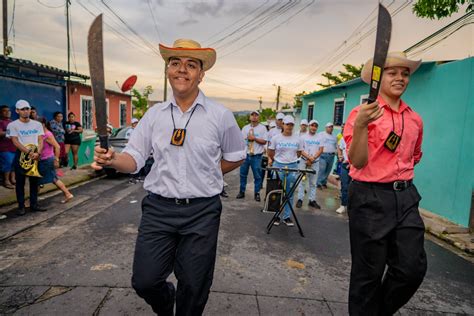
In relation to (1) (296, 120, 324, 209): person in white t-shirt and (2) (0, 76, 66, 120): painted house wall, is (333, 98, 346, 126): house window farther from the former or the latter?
(2) (0, 76, 66, 120): painted house wall

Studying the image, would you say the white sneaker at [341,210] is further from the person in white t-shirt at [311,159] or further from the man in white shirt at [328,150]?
the man in white shirt at [328,150]

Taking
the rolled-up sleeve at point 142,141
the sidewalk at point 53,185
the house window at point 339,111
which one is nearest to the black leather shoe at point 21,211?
the sidewalk at point 53,185

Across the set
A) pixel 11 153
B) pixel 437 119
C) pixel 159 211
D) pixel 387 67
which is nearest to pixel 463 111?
pixel 437 119

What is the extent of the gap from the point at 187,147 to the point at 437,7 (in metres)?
5.50

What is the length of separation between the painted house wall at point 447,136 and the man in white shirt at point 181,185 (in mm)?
5753

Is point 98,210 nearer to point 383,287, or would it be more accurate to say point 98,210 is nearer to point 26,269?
point 26,269

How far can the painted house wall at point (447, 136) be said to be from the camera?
627cm

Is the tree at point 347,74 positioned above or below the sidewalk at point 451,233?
above

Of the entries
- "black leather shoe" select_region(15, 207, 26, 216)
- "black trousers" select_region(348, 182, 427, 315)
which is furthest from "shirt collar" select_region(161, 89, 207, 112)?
"black leather shoe" select_region(15, 207, 26, 216)

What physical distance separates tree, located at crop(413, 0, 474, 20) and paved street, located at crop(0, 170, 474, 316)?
388 cm

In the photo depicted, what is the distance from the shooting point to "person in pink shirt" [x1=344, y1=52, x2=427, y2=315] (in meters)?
2.33

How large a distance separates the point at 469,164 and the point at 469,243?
1629 millimetres

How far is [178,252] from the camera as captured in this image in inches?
93.2

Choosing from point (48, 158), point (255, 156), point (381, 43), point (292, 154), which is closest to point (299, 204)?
point (255, 156)
